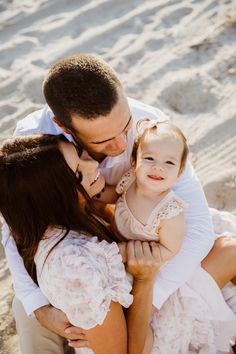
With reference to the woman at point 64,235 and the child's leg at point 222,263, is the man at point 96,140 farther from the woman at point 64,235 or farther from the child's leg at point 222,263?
the woman at point 64,235

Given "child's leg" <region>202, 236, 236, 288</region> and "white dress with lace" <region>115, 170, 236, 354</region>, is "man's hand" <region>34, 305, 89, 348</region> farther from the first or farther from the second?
"child's leg" <region>202, 236, 236, 288</region>

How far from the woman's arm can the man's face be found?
32.1 inches

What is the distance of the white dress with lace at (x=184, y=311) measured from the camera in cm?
253

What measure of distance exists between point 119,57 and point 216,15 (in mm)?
995

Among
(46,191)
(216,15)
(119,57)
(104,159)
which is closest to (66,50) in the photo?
Result: (119,57)

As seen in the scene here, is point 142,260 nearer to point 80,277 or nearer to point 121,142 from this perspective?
point 80,277

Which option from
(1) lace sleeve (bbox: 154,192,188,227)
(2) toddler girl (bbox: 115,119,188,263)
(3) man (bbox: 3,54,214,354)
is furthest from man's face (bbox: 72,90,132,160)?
(1) lace sleeve (bbox: 154,192,188,227)

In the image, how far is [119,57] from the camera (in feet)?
15.1

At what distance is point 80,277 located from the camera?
2.05 m

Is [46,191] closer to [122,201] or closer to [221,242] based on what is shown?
[122,201]

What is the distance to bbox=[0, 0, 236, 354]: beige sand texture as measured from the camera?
12.9 feet

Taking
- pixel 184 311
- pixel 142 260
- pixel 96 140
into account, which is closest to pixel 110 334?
pixel 142 260

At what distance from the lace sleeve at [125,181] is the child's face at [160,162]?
0.18 metres

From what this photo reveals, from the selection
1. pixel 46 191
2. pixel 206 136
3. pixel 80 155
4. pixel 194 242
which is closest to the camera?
pixel 46 191
